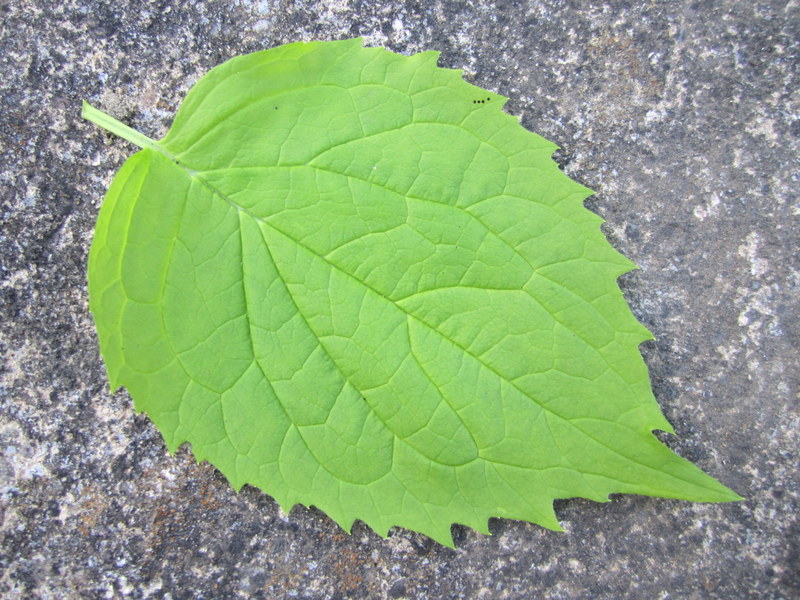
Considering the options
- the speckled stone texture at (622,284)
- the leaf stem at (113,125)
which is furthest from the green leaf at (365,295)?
the speckled stone texture at (622,284)

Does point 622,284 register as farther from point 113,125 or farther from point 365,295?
point 113,125

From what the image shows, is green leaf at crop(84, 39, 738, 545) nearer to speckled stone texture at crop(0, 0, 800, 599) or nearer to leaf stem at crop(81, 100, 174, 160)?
leaf stem at crop(81, 100, 174, 160)

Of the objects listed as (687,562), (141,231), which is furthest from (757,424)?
(141,231)

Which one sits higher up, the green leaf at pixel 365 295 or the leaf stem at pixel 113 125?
the leaf stem at pixel 113 125

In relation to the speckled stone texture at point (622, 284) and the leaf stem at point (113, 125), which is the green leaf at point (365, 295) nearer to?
the leaf stem at point (113, 125)

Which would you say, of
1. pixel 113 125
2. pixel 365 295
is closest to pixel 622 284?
pixel 365 295

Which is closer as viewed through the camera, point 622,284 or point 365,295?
point 365,295

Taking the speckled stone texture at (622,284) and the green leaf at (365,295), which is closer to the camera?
the green leaf at (365,295)

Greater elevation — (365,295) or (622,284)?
(622,284)
